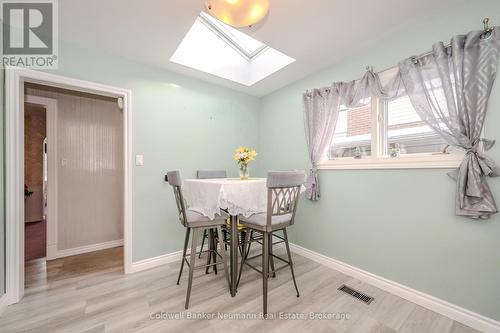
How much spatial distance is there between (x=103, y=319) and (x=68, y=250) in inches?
74.2

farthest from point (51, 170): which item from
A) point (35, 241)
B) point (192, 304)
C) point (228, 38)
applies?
point (228, 38)

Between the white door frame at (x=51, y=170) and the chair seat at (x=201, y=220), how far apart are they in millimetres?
2227

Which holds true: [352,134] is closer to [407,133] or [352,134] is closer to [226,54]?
[407,133]

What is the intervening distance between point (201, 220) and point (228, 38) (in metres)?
2.37

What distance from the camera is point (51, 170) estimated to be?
2738 millimetres

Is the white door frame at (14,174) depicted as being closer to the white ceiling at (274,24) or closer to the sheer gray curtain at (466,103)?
the white ceiling at (274,24)

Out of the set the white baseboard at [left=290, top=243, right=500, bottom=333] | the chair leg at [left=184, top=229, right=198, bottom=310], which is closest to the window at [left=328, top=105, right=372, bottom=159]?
the white baseboard at [left=290, top=243, right=500, bottom=333]

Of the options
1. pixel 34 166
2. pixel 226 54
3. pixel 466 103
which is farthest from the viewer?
pixel 34 166

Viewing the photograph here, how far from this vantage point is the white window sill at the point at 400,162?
1.61m

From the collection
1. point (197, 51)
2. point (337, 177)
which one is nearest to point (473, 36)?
point (337, 177)

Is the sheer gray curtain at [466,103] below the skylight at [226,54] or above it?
below

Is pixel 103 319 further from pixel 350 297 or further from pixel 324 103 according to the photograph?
pixel 324 103

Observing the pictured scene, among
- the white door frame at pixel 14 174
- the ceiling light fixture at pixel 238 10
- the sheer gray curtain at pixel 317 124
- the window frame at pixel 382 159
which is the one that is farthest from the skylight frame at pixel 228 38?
the white door frame at pixel 14 174

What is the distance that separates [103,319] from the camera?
5.18ft
